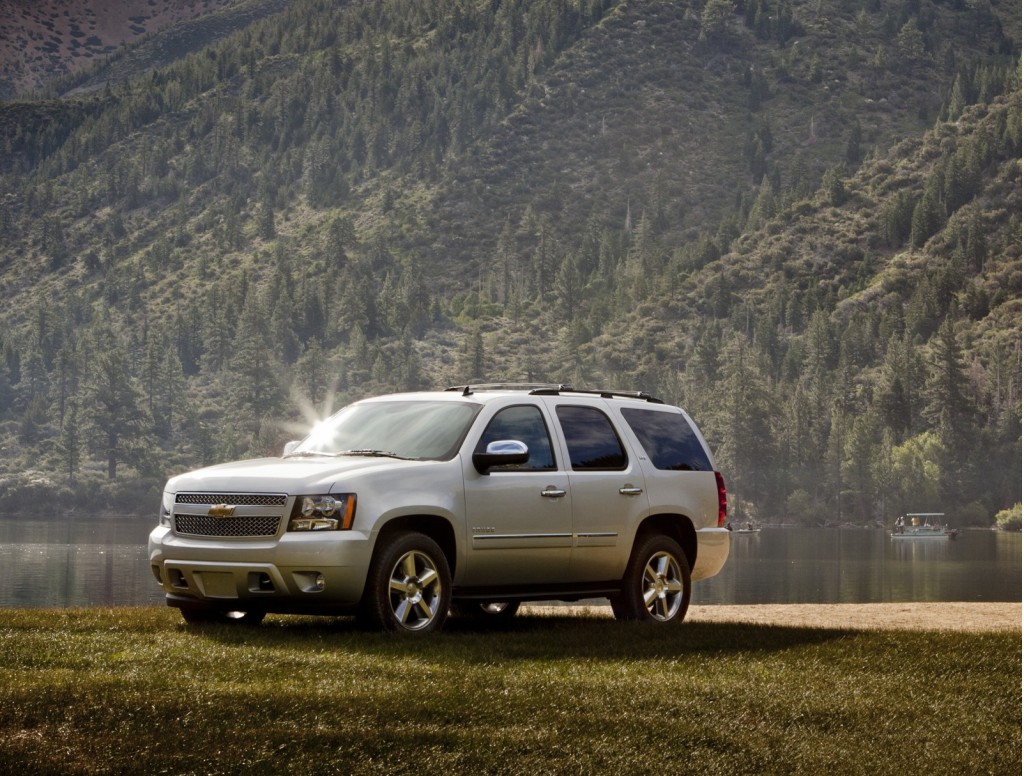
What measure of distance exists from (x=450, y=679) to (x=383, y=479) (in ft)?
8.06

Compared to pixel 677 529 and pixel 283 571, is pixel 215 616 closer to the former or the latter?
pixel 283 571

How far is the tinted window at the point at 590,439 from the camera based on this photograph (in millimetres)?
14375

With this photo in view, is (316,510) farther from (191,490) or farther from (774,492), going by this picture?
(774,492)

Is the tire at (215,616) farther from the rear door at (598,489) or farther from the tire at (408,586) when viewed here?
the rear door at (598,489)

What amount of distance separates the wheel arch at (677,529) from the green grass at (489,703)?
5.69ft

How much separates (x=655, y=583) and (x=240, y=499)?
4189 millimetres

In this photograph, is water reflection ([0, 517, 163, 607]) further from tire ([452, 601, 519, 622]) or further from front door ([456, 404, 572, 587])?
front door ([456, 404, 572, 587])

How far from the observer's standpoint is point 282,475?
1260cm

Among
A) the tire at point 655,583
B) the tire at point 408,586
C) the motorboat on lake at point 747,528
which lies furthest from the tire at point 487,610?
the motorboat on lake at point 747,528

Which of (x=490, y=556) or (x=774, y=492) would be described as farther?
(x=774, y=492)

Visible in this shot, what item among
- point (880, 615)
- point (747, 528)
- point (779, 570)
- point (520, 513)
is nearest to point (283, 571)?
point (520, 513)

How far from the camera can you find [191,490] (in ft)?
42.4

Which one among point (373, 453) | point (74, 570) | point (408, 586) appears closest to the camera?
point (408, 586)

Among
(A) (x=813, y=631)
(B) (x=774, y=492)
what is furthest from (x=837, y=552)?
(A) (x=813, y=631)
